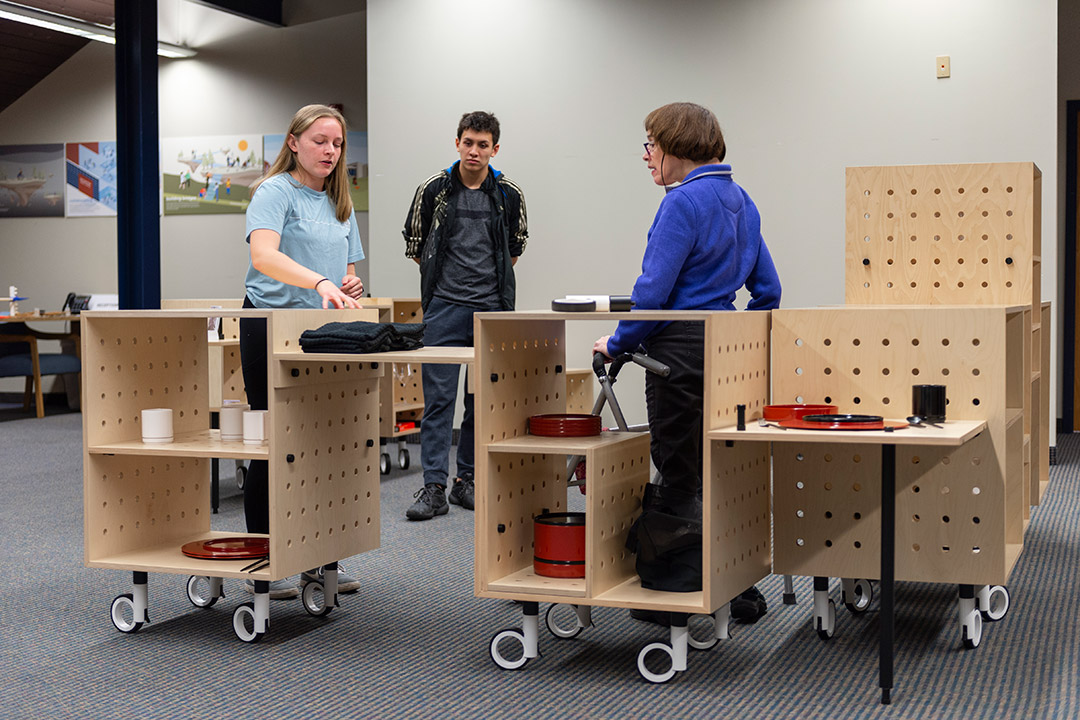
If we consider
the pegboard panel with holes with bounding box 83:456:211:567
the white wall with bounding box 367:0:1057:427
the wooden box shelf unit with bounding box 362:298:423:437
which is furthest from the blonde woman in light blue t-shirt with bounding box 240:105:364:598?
the white wall with bounding box 367:0:1057:427

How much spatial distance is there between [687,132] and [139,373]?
Answer: 167 centimetres

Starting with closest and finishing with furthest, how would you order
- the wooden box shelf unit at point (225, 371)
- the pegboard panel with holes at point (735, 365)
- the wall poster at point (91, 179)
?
the pegboard panel with holes at point (735, 365) < the wooden box shelf unit at point (225, 371) < the wall poster at point (91, 179)

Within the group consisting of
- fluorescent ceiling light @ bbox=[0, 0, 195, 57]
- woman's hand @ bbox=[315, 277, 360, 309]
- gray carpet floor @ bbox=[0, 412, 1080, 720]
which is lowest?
gray carpet floor @ bbox=[0, 412, 1080, 720]

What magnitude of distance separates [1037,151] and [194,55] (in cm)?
639

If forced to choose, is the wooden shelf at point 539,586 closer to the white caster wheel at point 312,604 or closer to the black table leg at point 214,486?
the white caster wheel at point 312,604

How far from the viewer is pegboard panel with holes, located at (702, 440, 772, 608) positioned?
2545 mm

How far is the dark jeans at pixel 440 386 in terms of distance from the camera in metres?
4.73

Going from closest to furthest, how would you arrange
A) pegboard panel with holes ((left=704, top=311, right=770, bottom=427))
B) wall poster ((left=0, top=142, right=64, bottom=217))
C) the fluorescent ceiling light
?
pegboard panel with holes ((left=704, top=311, right=770, bottom=427)), the fluorescent ceiling light, wall poster ((left=0, top=142, right=64, bottom=217))

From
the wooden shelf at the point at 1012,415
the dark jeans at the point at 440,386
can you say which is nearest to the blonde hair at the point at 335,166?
the dark jeans at the point at 440,386

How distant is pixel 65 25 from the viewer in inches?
336

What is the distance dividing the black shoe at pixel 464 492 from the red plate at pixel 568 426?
6.81 feet

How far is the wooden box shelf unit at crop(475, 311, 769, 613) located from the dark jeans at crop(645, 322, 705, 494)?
80mm

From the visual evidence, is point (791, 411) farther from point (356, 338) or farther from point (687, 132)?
point (356, 338)

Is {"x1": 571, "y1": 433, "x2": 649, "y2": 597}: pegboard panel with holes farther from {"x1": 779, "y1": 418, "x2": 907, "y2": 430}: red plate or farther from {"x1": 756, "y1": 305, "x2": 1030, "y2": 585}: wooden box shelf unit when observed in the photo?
{"x1": 779, "y1": 418, "x2": 907, "y2": 430}: red plate
